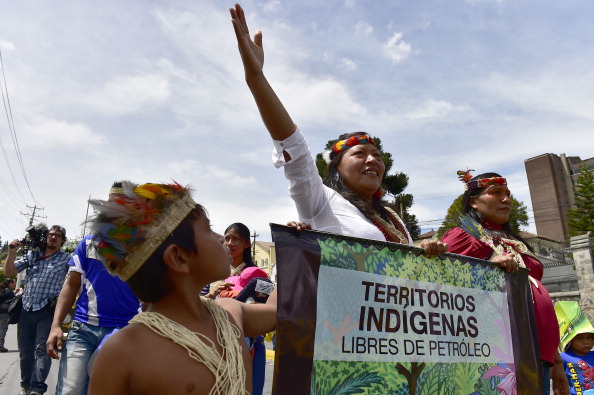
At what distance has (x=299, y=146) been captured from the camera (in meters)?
1.89

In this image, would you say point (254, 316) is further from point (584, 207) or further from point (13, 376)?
point (584, 207)

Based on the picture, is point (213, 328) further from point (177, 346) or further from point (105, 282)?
point (105, 282)

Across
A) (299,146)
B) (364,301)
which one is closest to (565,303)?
(364,301)

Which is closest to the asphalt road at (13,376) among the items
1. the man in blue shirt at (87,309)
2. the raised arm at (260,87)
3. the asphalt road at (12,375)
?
the asphalt road at (12,375)

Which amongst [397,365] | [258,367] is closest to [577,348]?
[258,367]

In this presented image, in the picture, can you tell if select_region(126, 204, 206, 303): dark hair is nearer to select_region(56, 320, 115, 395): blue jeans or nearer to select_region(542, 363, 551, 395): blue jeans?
select_region(56, 320, 115, 395): blue jeans

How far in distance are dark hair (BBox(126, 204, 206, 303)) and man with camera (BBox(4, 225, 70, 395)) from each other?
3.65 metres

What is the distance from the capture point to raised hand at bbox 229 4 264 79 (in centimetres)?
179

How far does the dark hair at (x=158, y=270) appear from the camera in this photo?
5.03 feet

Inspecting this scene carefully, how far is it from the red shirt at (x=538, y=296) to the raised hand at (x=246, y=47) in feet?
6.29

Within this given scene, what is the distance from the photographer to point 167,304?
5.21 feet

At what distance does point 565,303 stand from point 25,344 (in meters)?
5.63

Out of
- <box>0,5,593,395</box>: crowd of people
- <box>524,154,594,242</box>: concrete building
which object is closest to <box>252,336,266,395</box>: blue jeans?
<box>0,5,593,395</box>: crowd of people

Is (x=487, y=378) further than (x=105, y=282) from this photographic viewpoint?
No
